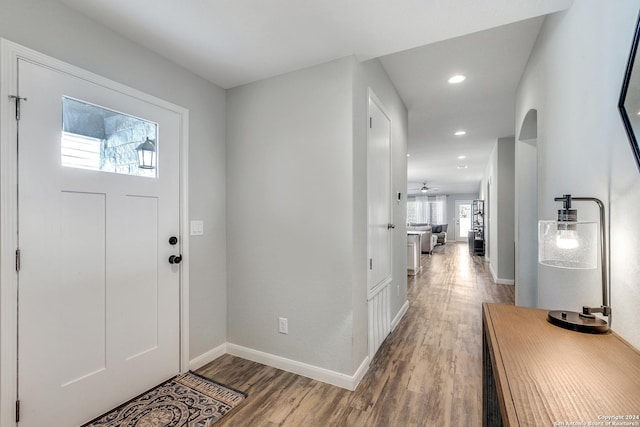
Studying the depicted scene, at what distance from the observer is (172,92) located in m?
2.17

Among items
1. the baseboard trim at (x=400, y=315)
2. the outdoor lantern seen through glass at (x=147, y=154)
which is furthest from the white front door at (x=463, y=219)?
the outdoor lantern seen through glass at (x=147, y=154)

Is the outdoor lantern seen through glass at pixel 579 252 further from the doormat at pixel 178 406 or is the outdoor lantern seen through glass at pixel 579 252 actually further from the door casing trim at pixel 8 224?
the door casing trim at pixel 8 224

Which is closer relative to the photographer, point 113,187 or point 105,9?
point 105,9

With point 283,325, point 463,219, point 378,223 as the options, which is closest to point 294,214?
point 378,223

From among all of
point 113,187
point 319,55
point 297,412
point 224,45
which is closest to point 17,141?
point 113,187

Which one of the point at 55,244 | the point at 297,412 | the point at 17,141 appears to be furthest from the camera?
the point at 297,412

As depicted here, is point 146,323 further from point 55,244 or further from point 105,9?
point 105,9

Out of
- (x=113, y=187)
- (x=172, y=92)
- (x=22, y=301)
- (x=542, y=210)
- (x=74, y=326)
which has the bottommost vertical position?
(x=74, y=326)

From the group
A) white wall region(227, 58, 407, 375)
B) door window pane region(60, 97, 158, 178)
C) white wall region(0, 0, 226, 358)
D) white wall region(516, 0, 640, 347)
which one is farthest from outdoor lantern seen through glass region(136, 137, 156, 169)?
white wall region(516, 0, 640, 347)

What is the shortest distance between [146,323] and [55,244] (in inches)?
30.8

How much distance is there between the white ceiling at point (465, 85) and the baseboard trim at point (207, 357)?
2.98 meters

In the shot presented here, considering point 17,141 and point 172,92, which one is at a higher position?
point 172,92

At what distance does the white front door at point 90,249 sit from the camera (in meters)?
1.47

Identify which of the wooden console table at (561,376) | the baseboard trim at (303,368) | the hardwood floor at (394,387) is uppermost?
the wooden console table at (561,376)
